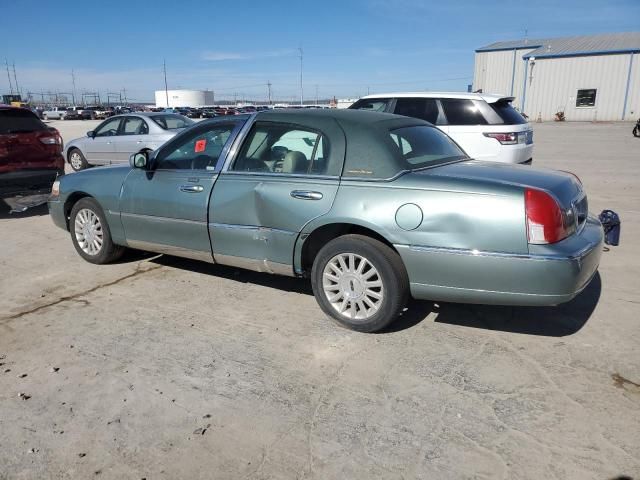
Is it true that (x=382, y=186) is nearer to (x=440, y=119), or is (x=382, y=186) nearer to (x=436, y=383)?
(x=436, y=383)

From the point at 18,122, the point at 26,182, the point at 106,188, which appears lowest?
the point at 26,182

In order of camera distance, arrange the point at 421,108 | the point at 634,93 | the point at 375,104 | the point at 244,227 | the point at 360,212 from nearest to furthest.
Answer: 1. the point at 360,212
2. the point at 244,227
3. the point at 421,108
4. the point at 375,104
5. the point at 634,93

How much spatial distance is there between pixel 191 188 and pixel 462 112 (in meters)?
5.27

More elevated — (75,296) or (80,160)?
(80,160)

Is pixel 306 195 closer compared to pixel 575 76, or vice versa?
pixel 306 195

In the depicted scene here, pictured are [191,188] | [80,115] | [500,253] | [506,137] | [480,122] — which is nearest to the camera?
[500,253]

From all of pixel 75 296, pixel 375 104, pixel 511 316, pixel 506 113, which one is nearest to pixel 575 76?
pixel 506 113

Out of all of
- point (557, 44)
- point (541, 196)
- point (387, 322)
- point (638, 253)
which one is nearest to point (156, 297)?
point (387, 322)

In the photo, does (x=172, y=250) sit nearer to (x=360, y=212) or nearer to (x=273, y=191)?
(x=273, y=191)

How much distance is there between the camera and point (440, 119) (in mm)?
8367

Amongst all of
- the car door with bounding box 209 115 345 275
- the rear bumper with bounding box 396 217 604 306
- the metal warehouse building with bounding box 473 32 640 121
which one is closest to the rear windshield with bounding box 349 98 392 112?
the car door with bounding box 209 115 345 275

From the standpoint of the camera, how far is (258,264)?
14.0ft

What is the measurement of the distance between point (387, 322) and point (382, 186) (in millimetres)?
971

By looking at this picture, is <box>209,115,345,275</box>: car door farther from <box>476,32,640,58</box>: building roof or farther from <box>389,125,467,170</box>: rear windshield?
<box>476,32,640,58</box>: building roof
